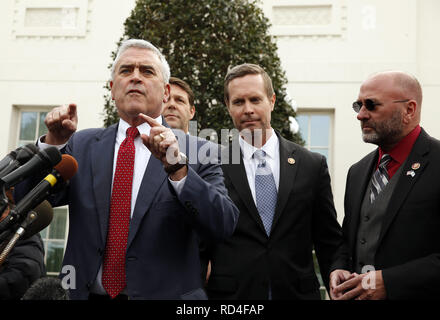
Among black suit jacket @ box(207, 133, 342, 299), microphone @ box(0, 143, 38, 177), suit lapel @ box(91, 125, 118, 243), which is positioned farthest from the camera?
black suit jacket @ box(207, 133, 342, 299)

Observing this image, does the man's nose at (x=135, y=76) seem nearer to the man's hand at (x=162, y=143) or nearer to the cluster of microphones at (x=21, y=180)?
the man's hand at (x=162, y=143)

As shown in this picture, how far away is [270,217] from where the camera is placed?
2947 millimetres

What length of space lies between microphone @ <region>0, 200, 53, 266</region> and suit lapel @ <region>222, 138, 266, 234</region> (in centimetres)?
137

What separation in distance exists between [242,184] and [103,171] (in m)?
1.08

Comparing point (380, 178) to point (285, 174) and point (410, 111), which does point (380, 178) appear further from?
point (285, 174)

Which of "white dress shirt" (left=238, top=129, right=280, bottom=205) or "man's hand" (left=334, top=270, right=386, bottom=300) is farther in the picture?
"white dress shirt" (left=238, top=129, right=280, bottom=205)

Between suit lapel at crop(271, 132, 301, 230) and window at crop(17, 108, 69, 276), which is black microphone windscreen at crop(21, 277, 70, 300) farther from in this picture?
window at crop(17, 108, 69, 276)

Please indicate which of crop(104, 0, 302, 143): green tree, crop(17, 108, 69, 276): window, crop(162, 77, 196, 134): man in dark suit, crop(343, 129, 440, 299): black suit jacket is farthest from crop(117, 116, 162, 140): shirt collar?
crop(17, 108, 69, 276): window

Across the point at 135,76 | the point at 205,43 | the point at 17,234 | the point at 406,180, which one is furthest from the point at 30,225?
the point at 205,43

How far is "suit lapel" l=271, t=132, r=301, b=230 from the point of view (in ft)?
9.55

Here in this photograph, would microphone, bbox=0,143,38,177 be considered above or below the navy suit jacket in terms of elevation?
above

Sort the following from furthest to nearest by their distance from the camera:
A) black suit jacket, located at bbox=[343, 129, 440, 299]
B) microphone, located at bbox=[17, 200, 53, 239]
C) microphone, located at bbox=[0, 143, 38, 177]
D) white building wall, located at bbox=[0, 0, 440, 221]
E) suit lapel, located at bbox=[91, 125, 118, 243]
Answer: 1. white building wall, located at bbox=[0, 0, 440, 221]
2. black suit jacket, located at bbox=[343, 129, 440, 299]
3. suit lapel, located at bbox=[91, 125, 118, 243]
4. microphone, located at bbox=[17, 200, 53, 239]
5. microphone, located at bbox=[0, 143, 38, 177]

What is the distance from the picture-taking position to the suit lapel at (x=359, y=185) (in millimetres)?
2740

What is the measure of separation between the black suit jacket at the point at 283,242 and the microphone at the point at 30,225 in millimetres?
1306
